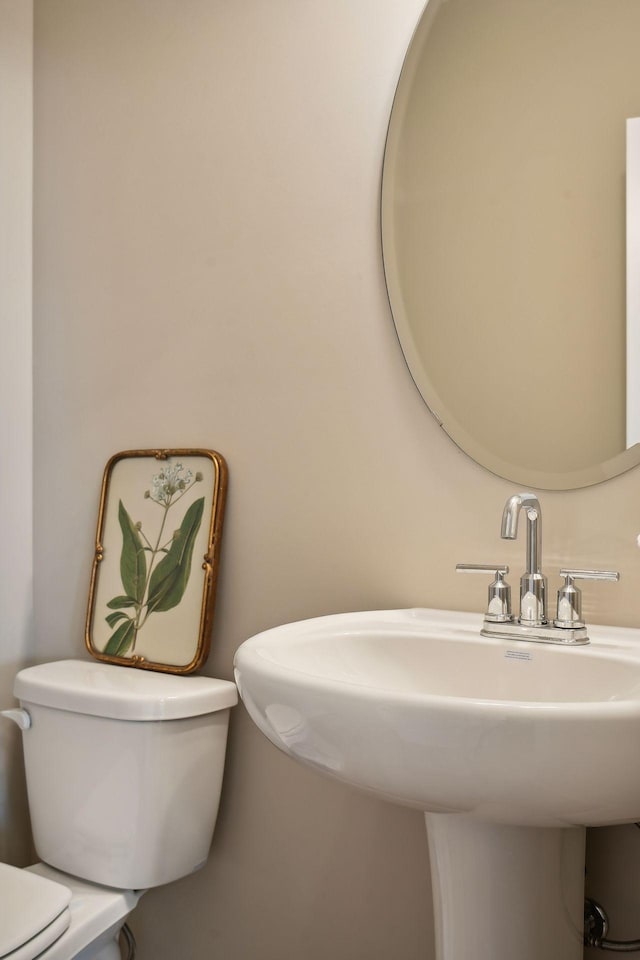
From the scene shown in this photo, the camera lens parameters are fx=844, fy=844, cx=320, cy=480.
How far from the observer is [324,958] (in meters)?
1.34

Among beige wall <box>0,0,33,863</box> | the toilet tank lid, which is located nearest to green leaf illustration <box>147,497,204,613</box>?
the toilet tank lid

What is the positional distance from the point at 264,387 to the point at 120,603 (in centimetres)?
50

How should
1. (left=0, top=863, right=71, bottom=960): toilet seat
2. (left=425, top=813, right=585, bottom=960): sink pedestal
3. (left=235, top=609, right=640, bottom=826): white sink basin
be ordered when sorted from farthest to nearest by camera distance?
1. (left=0, top=863, right=71, bottom=960): toilet seat
2. (left=425, top=813, right=585, bottom=960): sink pedestal
3. (left=235, top=609, right=640, bottom=826): white sink basin

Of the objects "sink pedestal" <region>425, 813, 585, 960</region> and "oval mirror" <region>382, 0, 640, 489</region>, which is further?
"oval mirror" <region>382, 0, 640, 489</region>

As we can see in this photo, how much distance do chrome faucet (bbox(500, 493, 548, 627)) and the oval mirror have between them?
10 cm

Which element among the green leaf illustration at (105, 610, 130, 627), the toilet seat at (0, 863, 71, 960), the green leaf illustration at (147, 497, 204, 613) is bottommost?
the toilet seat at (0, 863, 71, 960)

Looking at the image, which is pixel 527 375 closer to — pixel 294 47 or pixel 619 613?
pixel 619 613

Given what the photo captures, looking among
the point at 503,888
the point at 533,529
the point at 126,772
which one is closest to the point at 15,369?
the point at 126,772

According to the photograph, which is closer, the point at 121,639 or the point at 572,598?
the point at 572,598

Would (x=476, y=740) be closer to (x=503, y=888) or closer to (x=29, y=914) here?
(x=503, y=888)

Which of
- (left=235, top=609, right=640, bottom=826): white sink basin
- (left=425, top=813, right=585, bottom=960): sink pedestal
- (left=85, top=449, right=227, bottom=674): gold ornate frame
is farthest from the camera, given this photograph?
(left=85, top=449, right=227, bottom=674): gold ornate frame

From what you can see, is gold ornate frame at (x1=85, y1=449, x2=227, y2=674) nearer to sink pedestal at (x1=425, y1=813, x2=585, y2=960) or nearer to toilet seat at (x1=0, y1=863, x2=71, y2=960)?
toilet seat at (x1=0, y1=863, x2=71, y2=960)

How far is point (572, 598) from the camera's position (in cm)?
106

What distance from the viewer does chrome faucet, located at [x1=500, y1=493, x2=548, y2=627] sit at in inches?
42.5
